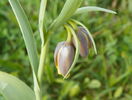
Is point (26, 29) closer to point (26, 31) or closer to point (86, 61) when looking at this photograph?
point (26, 31)

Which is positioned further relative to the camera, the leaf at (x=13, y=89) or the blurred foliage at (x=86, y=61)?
the blurred foliage at (x=86, y=61)

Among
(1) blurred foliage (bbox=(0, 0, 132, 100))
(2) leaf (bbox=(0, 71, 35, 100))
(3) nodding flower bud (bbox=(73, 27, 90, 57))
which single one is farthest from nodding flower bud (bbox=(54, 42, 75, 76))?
(1) blurred foliage (bbox=(0, 0, 132, 100))

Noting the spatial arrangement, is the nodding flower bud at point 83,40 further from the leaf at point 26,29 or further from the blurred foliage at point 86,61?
the blurred foliage at point 86,61

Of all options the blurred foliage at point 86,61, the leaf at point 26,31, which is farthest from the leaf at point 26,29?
the blurred foliage at point 86,61

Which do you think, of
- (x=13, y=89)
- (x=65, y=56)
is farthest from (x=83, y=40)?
(x=13, y=89)


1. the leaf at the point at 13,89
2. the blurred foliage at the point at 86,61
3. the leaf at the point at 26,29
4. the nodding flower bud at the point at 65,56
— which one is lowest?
the blurred foliage at the point at 86,61

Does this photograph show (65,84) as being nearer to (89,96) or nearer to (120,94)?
(89,96)

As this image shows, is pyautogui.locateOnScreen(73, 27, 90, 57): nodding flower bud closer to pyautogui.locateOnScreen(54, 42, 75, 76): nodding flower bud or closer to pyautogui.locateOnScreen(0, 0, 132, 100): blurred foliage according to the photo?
pyautogui.locateOnScreen(54, 42, 75, 76): nodding flower bud
